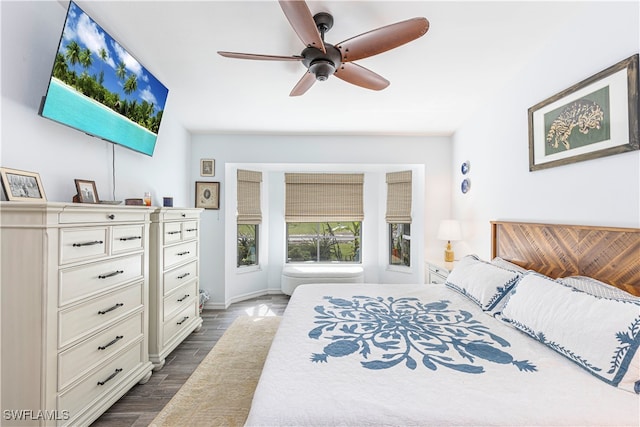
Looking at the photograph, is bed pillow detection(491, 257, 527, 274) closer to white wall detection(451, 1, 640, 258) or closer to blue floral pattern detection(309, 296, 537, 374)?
white wall detection(451, 1, 640, 258)

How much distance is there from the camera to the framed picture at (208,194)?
12.9 feet

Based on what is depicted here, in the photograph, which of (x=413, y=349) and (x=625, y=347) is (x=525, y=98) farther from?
(x=413, y=349)

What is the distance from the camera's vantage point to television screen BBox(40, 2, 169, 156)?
155 centimetres

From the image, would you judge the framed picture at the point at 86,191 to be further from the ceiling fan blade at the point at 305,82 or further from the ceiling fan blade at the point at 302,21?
the ceiling fan blade at the point at 302,21

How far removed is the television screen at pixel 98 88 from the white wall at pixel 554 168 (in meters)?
3.02

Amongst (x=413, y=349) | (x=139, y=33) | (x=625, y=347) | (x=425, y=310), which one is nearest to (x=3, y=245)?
(x=139, y=33)

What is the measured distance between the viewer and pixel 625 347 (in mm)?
1107

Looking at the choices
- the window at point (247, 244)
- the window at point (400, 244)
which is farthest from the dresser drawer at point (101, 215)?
the window at point (400, 244)

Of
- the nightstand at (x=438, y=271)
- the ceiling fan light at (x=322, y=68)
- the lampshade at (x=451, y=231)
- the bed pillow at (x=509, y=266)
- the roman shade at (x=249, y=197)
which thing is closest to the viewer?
the ceiling fan light at (x=322, y=68)

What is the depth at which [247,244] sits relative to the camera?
15.0 ft

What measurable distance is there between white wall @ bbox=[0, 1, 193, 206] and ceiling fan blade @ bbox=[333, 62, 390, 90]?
1.62m

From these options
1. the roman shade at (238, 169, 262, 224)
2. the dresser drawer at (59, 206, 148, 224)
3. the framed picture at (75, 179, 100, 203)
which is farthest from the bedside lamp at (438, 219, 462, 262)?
the framed picture at (75, 179, 100, 203)

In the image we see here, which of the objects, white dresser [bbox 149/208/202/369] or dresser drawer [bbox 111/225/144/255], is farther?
white dresser [bbox 149/208/202/369]

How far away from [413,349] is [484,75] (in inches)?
92.1
